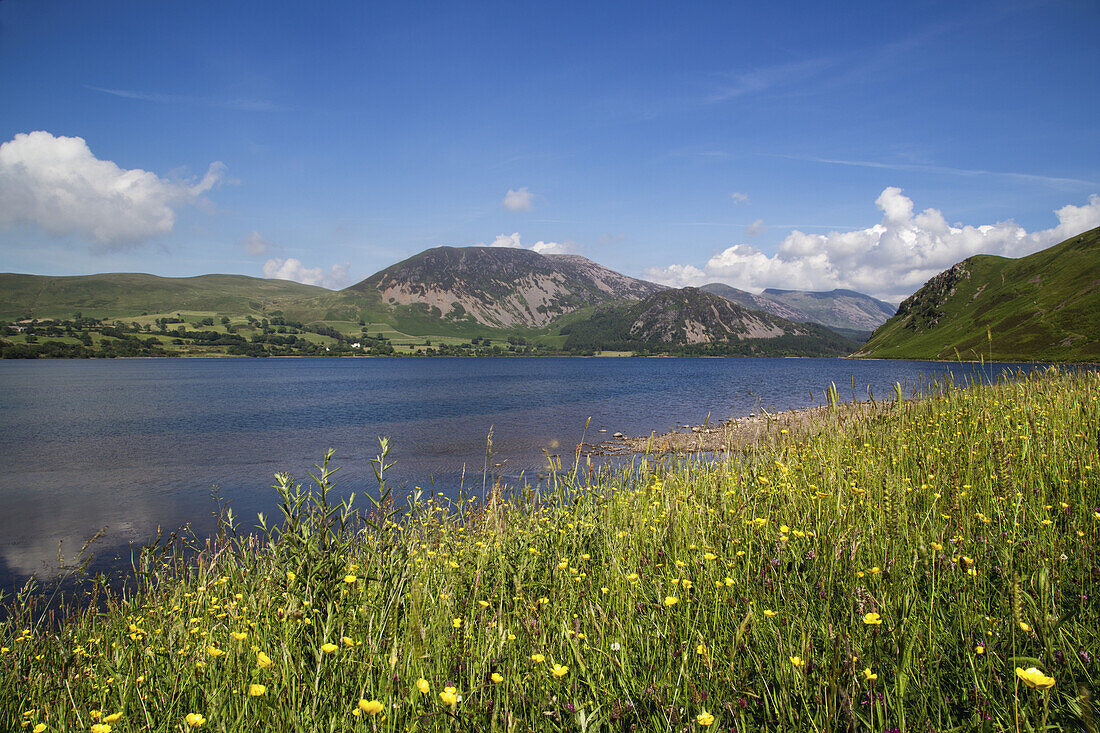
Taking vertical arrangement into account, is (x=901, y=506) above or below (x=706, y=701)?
above

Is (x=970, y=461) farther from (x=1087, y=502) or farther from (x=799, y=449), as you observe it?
(x=799, y=449)

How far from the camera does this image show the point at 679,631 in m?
3.46

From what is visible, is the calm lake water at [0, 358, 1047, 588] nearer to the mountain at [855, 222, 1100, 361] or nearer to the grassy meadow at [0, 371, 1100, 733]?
the grassy meadow at [0, 371, 1100, 733]

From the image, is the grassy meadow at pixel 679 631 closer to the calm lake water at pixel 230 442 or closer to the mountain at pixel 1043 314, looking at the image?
the calm lake water at pixel 230 442

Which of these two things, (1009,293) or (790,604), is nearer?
(790,604)

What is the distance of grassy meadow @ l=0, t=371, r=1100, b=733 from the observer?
2.62 meters

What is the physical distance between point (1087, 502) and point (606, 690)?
5058 mm

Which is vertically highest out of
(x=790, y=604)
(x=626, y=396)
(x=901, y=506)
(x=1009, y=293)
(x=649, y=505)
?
(x=1009, y=293)

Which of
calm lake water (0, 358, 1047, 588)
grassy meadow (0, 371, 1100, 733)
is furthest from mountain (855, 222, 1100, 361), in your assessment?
grassy meadow (0, 371, 1100, 733)

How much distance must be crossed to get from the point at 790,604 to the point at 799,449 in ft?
21.7

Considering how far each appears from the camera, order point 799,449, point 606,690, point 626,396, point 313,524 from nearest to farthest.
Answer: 1. point 606,690
2. point 313,524
3. point 799,449
4. point 626,396

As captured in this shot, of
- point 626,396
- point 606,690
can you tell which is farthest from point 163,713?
point 626,396

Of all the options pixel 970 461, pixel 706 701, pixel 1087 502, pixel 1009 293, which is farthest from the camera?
pixel 1009 293

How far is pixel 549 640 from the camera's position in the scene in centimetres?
374
